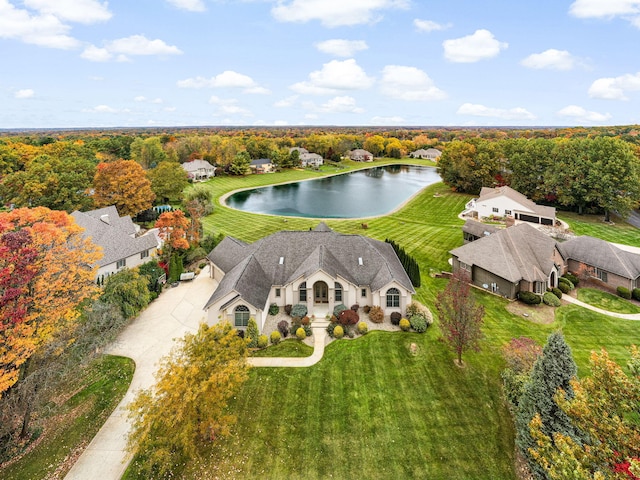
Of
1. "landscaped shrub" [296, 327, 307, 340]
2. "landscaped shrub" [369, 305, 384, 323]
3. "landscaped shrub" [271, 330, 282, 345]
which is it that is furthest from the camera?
"landscaped shrub" [369, 305, 384, 323]

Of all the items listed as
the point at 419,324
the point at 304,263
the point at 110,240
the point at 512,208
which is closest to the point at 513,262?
the point at 419,324

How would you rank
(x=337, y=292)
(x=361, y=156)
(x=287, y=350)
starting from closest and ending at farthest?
(x=287, y=350), (x=337, y=292), (x=361, y=156)

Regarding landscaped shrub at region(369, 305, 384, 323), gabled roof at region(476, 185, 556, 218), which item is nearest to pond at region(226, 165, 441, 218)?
gabled roof at region(476, 185, 556, 218)

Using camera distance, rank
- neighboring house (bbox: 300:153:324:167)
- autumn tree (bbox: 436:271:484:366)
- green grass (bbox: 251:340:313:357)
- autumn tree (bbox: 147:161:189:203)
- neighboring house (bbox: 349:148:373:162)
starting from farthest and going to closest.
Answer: neighboring house (bbox: 349:148:373:162)
neighboring house (bbox: 300:153:324:167)
autumn tree (bbox: 147:161:189:203)
green grass (bbox: 251:340:313:357)
autumn tree (bbox: 436:271:484:366)

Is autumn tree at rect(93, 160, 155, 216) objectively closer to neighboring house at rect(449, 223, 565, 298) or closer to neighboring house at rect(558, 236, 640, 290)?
neighboring house at rect(449, 223, 565, 298)

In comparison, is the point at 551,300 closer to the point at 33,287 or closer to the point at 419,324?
the point at 419,324

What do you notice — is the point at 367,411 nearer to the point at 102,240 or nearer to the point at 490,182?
the point at 102,240

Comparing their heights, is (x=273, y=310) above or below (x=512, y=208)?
below

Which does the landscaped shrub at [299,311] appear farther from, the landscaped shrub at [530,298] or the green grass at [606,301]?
the green grass at [606,301]
